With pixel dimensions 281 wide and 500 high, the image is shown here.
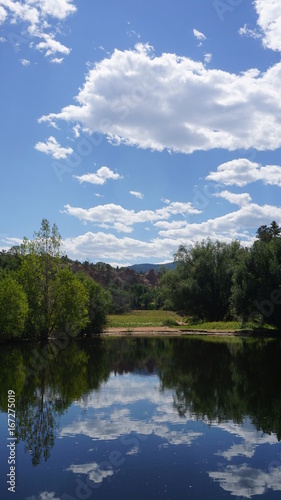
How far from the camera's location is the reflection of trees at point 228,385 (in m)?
14.3

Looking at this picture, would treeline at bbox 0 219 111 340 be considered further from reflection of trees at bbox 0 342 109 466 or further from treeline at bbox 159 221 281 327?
treeline at bbox 159 221 281 327

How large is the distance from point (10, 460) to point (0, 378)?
1165 centimetres

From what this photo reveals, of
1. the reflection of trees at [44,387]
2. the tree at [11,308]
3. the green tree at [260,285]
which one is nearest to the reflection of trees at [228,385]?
the reflection of trees at [44,387]

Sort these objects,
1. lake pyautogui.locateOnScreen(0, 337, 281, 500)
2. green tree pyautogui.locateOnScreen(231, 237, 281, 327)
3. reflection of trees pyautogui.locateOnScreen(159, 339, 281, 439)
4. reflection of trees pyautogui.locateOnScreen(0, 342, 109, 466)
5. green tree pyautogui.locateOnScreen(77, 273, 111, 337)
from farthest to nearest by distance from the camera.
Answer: green tree pyautogui.locateOnScreen(77, 273, 111, 337) < green tree pyautogui.locateOnScreen(231, 237, 281, 327) < reflection of trees pyautogui.locateOnScreen(159, 339, 281, 439) < reflection of trees pyautogui.locateOnScreen(0, 342, 109, 466) < lake pyautogui.locateOnScreen(0, 337, 281, 500)

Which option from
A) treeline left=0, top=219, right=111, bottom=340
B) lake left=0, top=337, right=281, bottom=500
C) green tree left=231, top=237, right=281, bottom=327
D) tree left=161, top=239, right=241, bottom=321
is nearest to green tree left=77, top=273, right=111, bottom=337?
treeline left=0, top=219, right=111, bottom=340

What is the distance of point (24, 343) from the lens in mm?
43219

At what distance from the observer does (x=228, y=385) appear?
18938 mm

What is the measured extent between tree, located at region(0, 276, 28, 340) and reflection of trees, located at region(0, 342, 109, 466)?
253 inches

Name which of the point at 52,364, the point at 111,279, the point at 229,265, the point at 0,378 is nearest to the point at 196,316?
the point at 229,265

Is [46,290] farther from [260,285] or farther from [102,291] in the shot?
[260,285]

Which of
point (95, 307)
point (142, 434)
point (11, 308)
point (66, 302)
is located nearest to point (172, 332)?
point (95, 307)

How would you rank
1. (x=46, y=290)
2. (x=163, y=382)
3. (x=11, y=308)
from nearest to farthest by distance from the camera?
(x=163, y=382)
(x=11, y=308)
(x=46, y=290)

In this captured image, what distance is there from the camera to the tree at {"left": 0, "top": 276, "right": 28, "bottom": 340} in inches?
1539

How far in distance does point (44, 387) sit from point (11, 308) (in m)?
21.8
